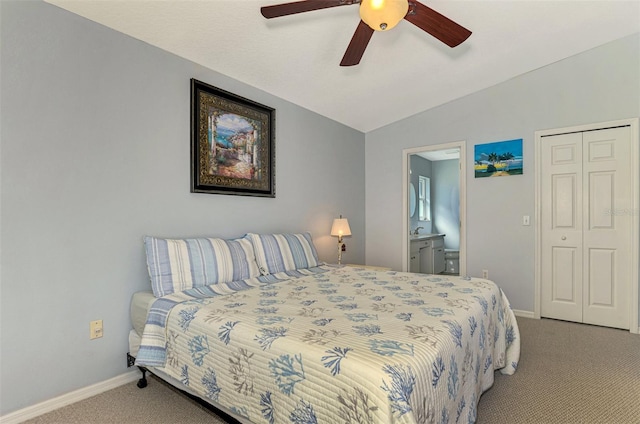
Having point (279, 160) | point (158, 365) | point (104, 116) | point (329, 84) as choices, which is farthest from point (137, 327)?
point (329, 84)

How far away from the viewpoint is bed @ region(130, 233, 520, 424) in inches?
43.9

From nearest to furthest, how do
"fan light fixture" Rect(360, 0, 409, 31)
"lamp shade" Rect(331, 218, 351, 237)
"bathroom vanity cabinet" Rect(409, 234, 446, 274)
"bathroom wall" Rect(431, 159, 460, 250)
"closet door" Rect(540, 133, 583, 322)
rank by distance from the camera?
1. "fan light fixture" Rect(360, 0, 409, 31)
2. "closet door" Rect(540, 133, 583, 322)
3. "lamp shade" Rect(331, 218, 351, 237)
4. "bathroom vanity cabinet" Rect(409, 234, 446, 274)
5. "bathroom wall" Rect(431, 159, 460, 250)

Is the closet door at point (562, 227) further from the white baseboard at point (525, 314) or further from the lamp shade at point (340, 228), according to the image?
the lamp shade at point (340, 228)

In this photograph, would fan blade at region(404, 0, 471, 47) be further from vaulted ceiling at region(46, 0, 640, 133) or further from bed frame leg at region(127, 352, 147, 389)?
bed frame leg at region(127, 352, 147, 389)

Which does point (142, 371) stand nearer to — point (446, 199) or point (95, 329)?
point (95, 329)

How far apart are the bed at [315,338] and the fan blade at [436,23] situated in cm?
158

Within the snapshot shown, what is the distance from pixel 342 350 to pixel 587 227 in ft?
11.4

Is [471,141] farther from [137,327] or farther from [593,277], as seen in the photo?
[137,327]

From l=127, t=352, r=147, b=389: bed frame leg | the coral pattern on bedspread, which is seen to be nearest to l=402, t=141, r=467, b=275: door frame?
the coral pattern on bedspread

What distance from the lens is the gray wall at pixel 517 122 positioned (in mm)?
3199

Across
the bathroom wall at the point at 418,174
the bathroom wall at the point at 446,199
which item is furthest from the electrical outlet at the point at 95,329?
the bathroom wall at the point at 446,199

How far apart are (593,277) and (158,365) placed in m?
4.06

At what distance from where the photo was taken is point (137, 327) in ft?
7.07

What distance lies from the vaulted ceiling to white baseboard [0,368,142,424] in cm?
239
